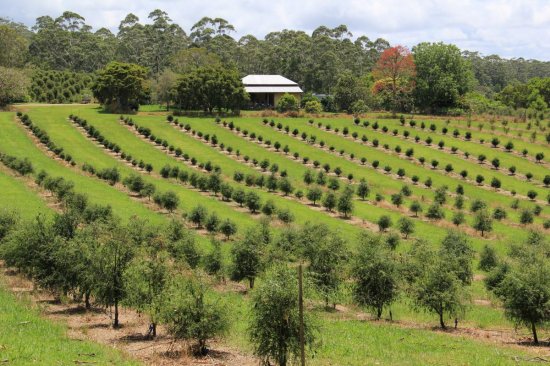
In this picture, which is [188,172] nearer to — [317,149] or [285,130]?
[317,149]

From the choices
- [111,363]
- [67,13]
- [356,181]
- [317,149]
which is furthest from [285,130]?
[67,13]

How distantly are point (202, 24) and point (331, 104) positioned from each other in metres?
74.4

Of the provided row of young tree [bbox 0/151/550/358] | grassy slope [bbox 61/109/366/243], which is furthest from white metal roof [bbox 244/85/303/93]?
row of young tree [bbox 0/151/550/358]

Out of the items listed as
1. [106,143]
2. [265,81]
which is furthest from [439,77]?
[106,143]

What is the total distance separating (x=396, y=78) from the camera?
12875cm

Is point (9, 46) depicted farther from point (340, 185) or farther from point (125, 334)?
point (125, 334)

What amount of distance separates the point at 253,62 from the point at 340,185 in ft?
341

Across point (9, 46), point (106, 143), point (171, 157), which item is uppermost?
point (9, 46)

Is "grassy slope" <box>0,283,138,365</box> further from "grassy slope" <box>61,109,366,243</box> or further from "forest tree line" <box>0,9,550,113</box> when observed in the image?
"forest tree line" <box>0,9,550,113</box>

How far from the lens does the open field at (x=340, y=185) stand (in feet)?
93.2

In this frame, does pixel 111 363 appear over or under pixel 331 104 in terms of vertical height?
under

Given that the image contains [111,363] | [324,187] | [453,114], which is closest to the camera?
[111,363]

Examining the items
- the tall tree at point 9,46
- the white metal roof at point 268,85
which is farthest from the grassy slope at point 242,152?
the tall tree at point 9,46

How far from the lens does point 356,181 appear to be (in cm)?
7562
